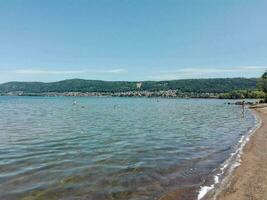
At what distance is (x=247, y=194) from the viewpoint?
12.9 m

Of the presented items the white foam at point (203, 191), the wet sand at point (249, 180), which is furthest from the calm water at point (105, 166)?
the wet sand at point (249, 180)

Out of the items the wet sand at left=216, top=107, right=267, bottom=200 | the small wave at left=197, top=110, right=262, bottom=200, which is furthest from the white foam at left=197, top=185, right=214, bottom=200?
the wet sand at left=216, top=107, right=267, bottom=200

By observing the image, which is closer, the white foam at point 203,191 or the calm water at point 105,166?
the white foam at point 203,191

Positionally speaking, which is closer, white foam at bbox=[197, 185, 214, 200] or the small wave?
white foam at bbox=[197, 185, 214, 200]

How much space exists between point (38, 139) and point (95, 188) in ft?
48.8

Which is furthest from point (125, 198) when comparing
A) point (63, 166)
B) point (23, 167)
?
point (23, 167)

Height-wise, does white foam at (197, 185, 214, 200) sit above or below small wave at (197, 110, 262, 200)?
above

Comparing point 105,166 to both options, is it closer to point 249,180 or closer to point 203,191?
point 203,191

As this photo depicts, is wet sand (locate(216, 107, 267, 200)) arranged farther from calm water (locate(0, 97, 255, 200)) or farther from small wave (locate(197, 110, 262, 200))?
calm water (locate(0, 97, 255, 200))

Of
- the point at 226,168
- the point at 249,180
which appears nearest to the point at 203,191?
the point at 249,180

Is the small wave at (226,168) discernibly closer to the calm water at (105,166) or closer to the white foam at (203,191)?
the white foam at (203,191)

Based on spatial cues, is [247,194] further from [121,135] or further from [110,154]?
[121,135]

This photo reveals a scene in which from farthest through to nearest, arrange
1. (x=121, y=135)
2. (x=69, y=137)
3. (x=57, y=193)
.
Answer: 1. (x=121, y=135)
2. (x=69, y=137)
3. (x=57, y=193)

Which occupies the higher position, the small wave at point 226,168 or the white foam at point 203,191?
the white foam at point 203,191
